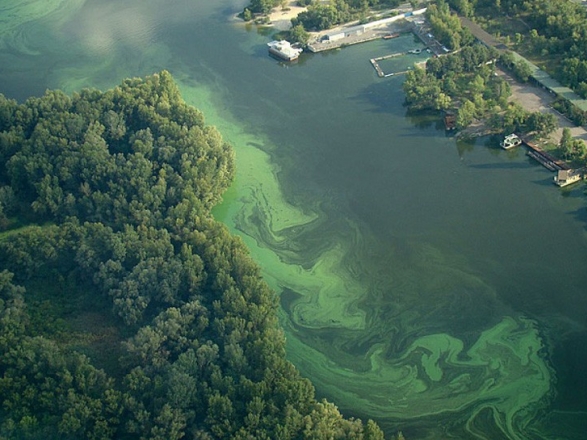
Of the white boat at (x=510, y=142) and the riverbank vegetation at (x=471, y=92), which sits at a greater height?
the riverbank vegetation at (x=471, y=92)

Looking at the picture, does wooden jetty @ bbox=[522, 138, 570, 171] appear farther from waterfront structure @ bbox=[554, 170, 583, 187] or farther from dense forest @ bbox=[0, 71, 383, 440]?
dense forest @ bbox=[0, 71, 383, 440]

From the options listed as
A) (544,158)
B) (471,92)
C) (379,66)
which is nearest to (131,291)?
(544,158)

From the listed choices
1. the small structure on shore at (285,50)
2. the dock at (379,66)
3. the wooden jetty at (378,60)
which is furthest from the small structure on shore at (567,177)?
the small structure on shore at (285,50)

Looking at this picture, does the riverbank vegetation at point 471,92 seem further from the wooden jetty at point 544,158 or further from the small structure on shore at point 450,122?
the wooden jetty at point 544,158

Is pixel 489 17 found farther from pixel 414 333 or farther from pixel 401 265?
pixel 414 333

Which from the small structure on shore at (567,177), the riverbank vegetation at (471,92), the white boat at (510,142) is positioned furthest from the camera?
the riverbank vegetation at (471,92)

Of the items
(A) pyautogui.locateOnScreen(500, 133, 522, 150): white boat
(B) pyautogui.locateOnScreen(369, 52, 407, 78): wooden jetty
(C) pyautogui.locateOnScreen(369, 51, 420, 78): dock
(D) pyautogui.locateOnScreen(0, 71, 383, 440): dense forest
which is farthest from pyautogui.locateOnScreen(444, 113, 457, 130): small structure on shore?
(D) pyautogui.locateOnScreen(0, 71, 383, 440): dense forest
